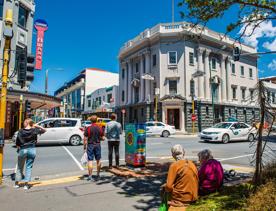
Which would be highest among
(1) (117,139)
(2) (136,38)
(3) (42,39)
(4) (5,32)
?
(2) (136,38)

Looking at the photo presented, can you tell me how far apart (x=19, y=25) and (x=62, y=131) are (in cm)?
1236

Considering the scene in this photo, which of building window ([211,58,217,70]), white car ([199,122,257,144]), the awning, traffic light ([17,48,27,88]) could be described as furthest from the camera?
building window ([211,58,217,70])

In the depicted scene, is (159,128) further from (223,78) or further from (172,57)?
(223,78)

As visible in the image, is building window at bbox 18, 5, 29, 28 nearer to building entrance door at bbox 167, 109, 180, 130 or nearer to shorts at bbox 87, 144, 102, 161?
building entrance door at bbox 167, 109, 180, 130

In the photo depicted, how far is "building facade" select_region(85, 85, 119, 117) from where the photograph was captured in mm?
46322

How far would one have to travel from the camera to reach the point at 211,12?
6879mm

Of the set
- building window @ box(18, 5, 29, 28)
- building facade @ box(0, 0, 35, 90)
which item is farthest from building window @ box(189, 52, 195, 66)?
building window @ box(18, 5, 29, 28)

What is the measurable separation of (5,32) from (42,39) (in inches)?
733

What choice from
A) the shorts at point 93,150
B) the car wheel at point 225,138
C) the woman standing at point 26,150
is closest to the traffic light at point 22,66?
the woman standing at point 26,150

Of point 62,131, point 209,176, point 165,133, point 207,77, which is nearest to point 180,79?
point 207,77

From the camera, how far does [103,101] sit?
2023 inches

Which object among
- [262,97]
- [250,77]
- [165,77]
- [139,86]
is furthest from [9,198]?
[250,77]

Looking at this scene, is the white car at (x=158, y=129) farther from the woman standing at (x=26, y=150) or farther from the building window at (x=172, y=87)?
the woman standing at (x=26, y=150)

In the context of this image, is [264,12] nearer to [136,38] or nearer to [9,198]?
[9,198]
